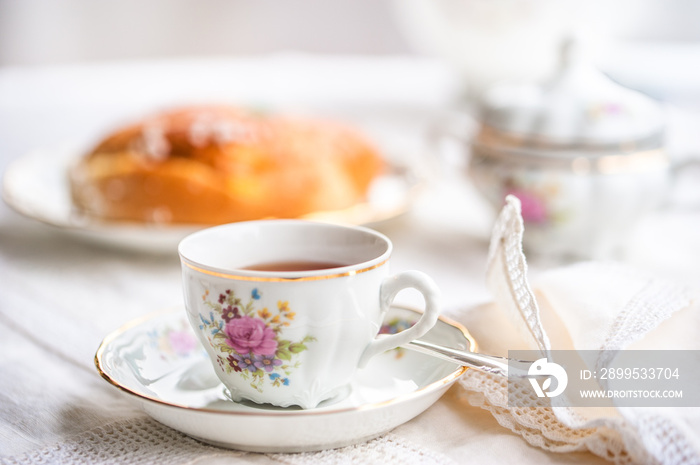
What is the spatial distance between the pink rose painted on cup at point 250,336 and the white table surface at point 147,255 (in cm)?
7

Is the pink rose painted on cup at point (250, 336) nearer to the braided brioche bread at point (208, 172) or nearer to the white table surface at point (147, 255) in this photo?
the white table surface at point (147, 255)

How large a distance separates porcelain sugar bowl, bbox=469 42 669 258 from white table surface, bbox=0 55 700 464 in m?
0.06

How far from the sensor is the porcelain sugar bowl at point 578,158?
2.63 ft

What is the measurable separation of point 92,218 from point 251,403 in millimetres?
499

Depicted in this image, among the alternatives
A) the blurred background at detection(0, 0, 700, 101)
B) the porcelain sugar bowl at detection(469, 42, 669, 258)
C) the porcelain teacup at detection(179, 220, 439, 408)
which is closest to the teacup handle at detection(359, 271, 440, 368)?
the porcelain teacup at detection(179, 220, 439, 408)

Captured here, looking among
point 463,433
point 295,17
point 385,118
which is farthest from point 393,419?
point 295,17

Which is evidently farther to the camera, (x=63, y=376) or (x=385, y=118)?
(x=385, y=118)

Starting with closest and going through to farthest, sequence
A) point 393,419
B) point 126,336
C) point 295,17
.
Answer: point 393,419
point 126,336
point 295,17

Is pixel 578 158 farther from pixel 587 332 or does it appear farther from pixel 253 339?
pixel 253 339

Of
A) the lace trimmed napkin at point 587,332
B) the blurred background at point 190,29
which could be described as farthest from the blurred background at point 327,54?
the lace trimmed napkin at point 587,332

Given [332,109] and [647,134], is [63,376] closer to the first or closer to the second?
[647,134]

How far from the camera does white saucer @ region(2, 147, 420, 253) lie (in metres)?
0.85

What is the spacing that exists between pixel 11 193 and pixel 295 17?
1.87m

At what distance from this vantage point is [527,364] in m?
0.48
